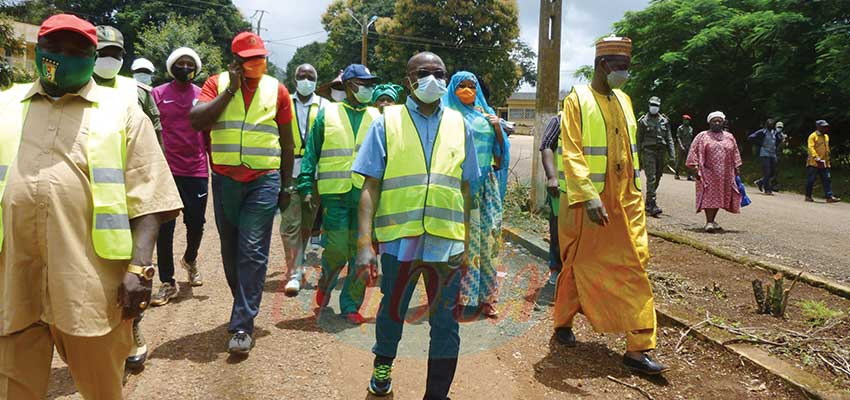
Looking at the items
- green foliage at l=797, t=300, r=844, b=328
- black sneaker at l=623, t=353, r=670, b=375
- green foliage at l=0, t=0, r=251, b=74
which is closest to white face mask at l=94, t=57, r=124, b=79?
black sneaker at l=623, t=353, r=670, b=375

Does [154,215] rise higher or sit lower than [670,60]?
lower

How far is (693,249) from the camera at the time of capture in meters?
7.31

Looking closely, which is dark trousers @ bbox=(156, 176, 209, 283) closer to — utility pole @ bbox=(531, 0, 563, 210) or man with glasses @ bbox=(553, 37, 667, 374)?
man with glasses @ bbox=(553, 37, 667, 374)

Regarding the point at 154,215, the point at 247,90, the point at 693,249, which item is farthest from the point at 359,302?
the point at 693,249

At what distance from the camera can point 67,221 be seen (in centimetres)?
232

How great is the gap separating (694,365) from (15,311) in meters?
3.81

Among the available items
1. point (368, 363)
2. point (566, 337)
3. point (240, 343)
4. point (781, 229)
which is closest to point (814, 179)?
point (781, 229)

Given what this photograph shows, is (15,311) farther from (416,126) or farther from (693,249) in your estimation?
(693,249)

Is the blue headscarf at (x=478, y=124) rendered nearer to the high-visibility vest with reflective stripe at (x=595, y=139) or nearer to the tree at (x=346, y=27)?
the high-visibility vest with reflective stripe at (x=595, y=139)

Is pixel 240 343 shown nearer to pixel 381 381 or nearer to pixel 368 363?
pixel 368 363

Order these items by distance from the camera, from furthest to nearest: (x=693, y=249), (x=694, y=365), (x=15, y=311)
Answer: (x=693, y=249)
(x=694, y=365)
(x=15, y=311)

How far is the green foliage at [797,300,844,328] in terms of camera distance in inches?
183

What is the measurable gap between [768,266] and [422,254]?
4.39m

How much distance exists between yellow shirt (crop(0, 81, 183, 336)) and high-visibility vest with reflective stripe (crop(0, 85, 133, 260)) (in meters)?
0.03
